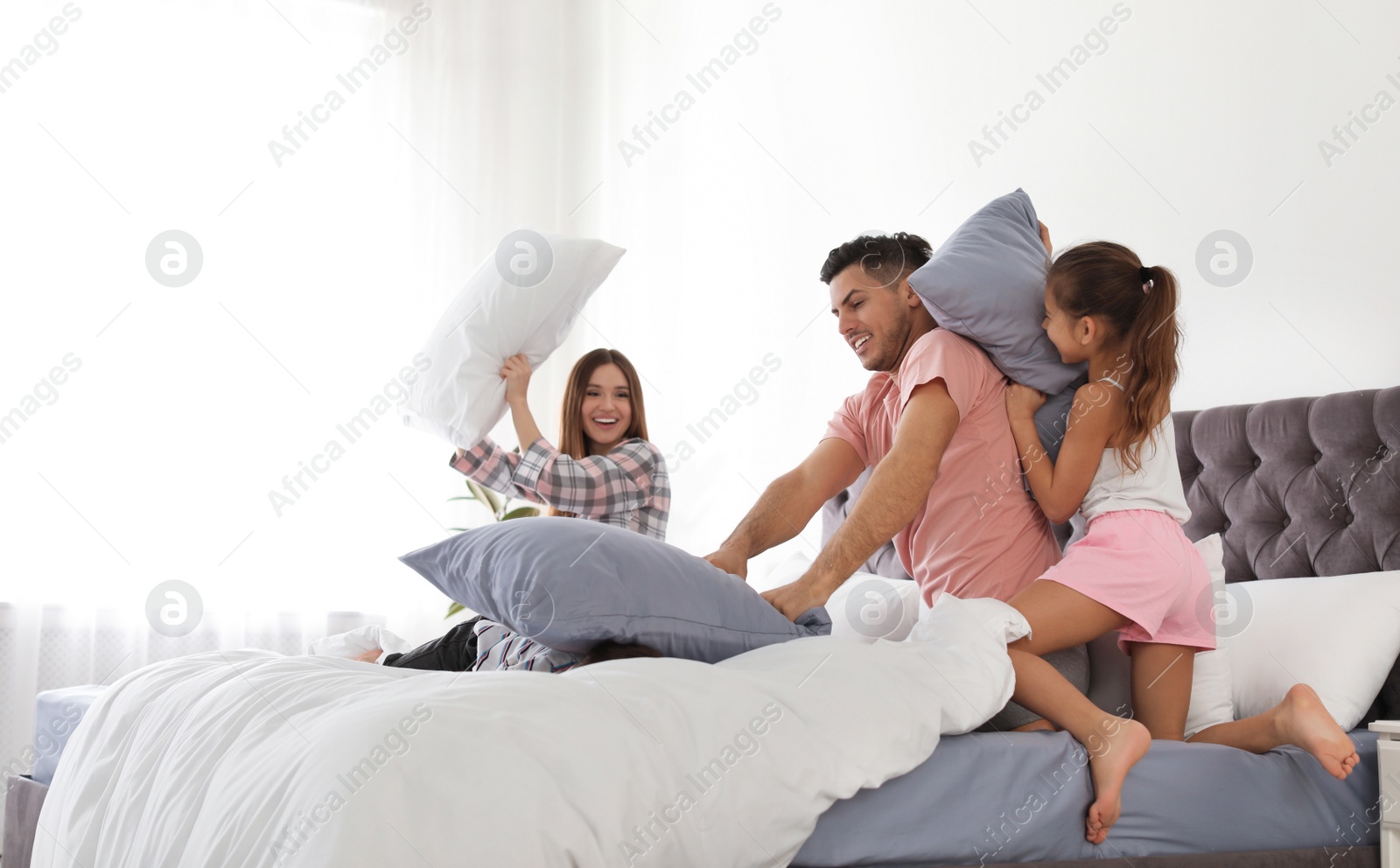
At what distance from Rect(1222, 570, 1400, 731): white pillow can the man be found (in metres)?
0.32

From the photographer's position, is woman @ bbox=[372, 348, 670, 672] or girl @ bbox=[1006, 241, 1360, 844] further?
woman @ bbox=[372, 348, 670, 672]

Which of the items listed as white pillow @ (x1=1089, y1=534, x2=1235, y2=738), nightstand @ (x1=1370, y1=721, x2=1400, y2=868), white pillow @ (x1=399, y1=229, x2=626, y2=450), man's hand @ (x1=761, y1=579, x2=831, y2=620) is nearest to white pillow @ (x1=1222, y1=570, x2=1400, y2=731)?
white pillow @ (x1=1089, y1=534, x2=1235, y2=738)

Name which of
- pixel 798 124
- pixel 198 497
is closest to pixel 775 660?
pixel 798 124

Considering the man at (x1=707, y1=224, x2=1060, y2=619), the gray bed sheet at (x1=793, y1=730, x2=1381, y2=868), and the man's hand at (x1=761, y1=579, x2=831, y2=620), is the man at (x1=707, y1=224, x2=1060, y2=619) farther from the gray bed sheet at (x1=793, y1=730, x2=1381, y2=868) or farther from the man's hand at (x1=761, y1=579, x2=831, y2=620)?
the gray bed sheet at (x1=793, y1=730, x2=1381, y2=868)

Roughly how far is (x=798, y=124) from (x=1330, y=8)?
5.50ft

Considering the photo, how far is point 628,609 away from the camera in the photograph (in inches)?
50.8

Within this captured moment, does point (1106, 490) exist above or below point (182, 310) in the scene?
below

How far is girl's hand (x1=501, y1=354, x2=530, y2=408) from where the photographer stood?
2154mm

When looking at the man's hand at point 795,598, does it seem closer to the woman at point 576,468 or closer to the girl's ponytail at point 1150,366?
the woman at point 576,468

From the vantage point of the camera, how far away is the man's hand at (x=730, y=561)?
5.81ft

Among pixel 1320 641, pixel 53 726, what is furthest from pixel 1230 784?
pixel 53 726

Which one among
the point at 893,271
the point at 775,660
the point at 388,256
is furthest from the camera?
the point at 388,256

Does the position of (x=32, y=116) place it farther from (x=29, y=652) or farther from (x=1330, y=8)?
(x=1330, y=8)

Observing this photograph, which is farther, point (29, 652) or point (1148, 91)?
point (29, 652)
